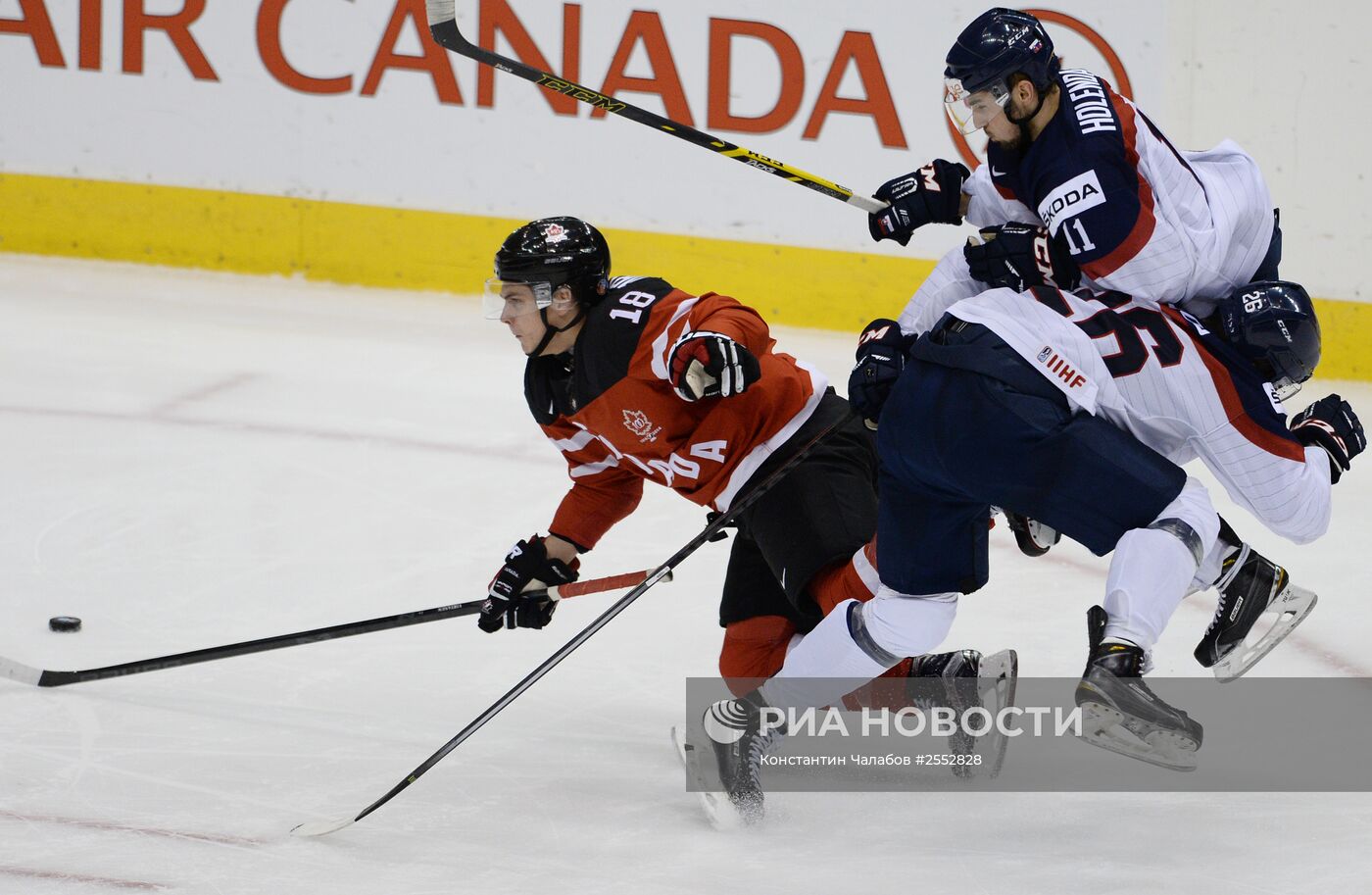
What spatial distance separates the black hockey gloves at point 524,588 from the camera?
311 cm

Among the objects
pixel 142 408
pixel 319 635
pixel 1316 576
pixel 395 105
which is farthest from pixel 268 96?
pixel 1316 576

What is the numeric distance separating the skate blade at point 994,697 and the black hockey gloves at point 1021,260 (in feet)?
2.25

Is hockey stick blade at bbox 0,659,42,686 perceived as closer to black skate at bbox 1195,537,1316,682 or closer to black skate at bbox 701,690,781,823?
black skate at bbox 701,690,781,823

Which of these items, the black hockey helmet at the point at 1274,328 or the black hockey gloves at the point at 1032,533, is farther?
the black hockey gloves at the point at 1032,533

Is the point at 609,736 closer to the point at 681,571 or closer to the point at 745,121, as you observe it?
the point at 681,571

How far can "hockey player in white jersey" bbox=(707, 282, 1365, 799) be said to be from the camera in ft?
7.73

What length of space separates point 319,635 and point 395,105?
3787 millimetres

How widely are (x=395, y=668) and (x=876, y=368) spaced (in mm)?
1435

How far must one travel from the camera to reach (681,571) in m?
4.19

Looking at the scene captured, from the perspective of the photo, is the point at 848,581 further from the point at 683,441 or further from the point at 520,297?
the point at 520,297

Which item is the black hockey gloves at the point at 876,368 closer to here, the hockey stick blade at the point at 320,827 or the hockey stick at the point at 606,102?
the hockey stick at the point at 606,102

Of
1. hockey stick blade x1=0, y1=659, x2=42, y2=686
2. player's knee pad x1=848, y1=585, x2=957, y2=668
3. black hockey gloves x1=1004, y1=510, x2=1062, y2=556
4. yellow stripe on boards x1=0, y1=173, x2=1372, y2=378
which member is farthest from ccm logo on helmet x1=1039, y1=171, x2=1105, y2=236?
A: yellow stripe on boards x1=0, y1=173, x2=1372, y2=378

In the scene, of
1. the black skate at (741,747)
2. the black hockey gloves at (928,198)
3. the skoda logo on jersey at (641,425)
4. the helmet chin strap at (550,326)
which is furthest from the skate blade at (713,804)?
the black hockey gloves at (928,198)

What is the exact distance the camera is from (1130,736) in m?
2.22
